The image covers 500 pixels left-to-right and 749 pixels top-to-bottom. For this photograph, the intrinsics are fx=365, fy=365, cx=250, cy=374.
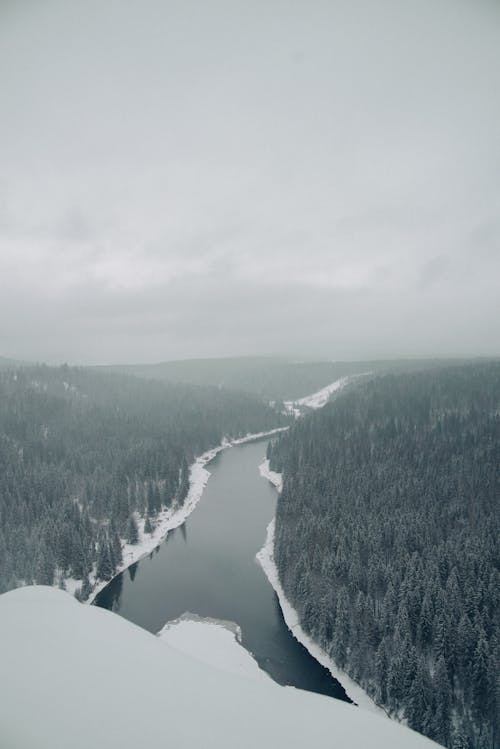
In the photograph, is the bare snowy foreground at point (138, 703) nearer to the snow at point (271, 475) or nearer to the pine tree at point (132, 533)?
the pine tree at point (132, 533)

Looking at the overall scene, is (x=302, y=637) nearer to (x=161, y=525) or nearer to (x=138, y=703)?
(x=161, y=525)

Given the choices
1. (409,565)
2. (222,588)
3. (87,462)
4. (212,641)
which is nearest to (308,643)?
(212,641)

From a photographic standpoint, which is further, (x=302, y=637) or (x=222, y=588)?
(x=222, y=588)

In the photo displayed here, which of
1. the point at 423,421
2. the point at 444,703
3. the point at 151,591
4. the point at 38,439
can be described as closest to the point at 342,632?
the point at 444,703

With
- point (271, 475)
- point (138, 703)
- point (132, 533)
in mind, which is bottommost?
point (271, 475)

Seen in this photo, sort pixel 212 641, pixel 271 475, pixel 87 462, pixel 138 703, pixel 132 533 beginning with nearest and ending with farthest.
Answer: pixel 138 703 < pixel 212 641 < pixel 132 533 < pixel 87 462 < pixel 271 475

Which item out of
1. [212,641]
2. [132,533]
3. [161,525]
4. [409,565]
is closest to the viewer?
[212,641]
